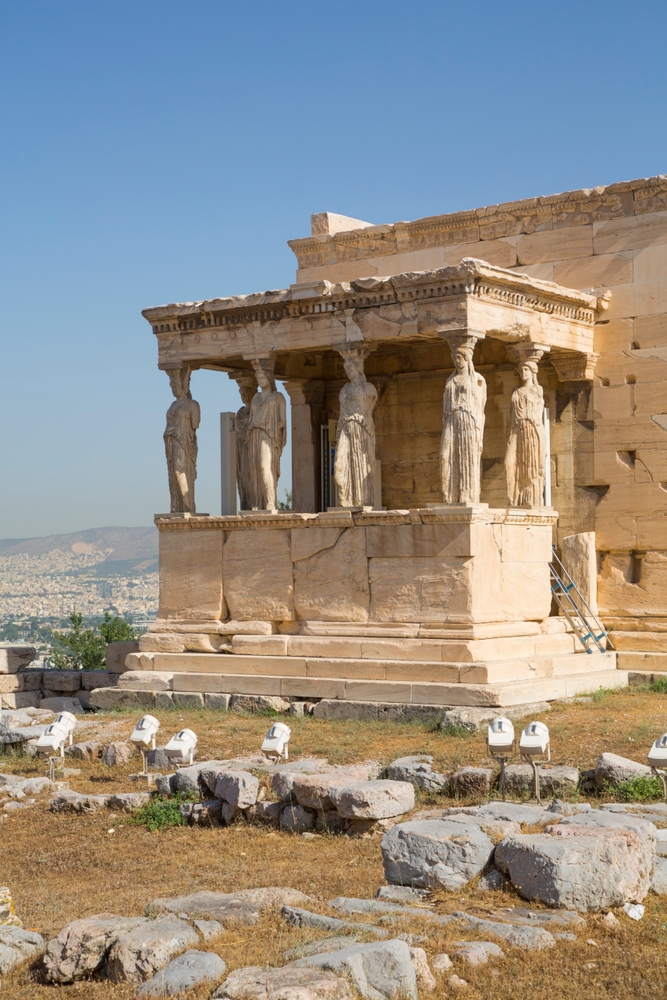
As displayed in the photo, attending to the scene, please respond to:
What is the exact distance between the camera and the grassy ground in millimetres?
6336

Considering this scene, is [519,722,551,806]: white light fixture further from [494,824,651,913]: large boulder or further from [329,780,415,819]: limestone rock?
[494,824,651,913]: large boulder

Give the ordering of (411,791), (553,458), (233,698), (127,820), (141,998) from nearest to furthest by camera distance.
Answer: (141,998) → (411,791) → (127,820) → (233,698) → (553,458)

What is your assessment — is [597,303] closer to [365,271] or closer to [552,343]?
[552,343]

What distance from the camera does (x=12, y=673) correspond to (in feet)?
64.1

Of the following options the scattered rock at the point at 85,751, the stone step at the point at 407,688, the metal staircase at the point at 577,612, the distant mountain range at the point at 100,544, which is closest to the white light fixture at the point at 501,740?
the stone step at the point at 407,688

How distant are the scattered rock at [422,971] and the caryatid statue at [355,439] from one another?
913cm

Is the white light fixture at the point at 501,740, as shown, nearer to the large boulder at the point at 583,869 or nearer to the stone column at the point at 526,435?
the large boulder at the point at 583,869

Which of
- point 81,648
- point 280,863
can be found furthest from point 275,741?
point 81,648

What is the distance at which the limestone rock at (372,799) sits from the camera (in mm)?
9156

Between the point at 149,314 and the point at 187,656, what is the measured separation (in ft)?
14.2

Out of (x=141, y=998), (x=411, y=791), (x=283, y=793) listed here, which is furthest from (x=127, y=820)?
(x=141, y=998)

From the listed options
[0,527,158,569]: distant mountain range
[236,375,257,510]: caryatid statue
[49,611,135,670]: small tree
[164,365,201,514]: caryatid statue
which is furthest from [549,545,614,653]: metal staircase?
[0,527,158,569]: distant mountain range

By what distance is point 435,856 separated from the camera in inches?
298

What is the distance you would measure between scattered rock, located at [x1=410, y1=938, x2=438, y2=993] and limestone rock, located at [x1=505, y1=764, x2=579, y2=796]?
391cm
